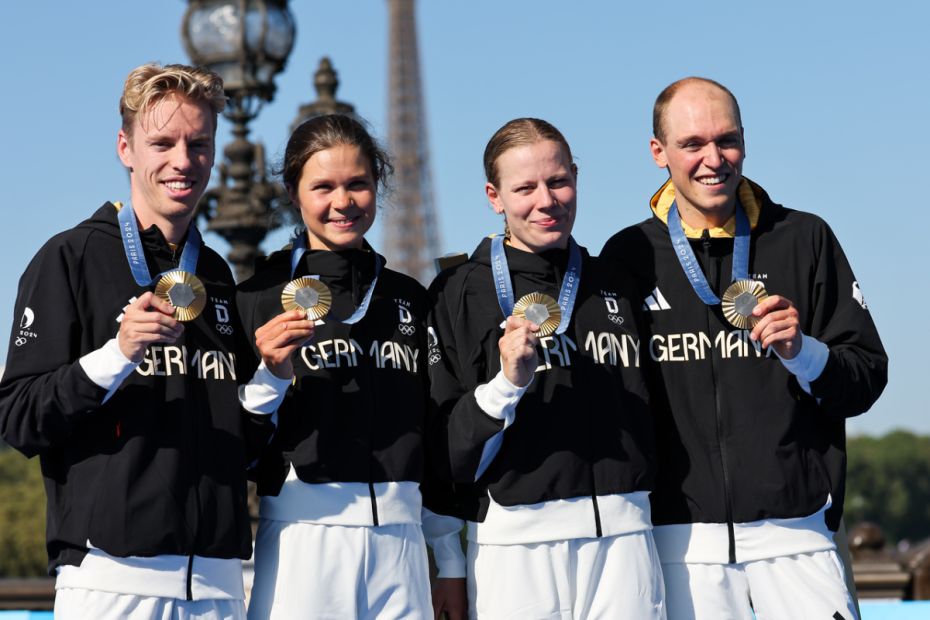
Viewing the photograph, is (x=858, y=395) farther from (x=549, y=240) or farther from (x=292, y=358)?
(x=292, y=358)

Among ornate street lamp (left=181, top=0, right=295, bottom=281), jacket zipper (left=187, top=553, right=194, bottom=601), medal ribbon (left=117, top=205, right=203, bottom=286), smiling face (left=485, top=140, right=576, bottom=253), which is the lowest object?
jacket zipper (left=187, top=553, right=194, bottom=601)

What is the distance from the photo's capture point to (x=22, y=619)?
666cm

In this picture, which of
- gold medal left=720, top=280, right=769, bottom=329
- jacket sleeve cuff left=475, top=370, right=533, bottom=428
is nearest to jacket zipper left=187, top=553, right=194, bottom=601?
jacket sleeve cuff left=475, top=370, right=533, bottom=428

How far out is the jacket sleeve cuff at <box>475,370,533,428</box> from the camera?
5000mm

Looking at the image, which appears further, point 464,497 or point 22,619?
point 22,619

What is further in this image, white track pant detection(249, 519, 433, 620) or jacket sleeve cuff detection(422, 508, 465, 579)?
jacket sleeve cuff detection(422, 508, 465, 579)

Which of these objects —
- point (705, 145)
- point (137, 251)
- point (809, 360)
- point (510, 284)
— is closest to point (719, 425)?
point (809, 360)

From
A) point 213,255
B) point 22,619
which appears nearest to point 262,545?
point 213,255

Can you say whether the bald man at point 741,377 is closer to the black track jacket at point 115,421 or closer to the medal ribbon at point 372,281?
the medal ribbon at point 372,281

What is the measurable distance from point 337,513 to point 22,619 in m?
2.40

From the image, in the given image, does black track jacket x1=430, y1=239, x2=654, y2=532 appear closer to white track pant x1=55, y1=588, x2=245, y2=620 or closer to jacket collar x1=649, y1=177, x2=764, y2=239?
jacket collar x1=649, y1=177, x2=764, y2=239

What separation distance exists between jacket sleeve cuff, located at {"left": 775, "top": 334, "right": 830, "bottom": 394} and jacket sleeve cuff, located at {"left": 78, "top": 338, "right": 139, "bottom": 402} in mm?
2375

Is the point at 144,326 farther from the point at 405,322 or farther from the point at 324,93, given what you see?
the point at 324,93

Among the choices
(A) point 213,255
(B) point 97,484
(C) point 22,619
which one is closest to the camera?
(B) point 97,484
